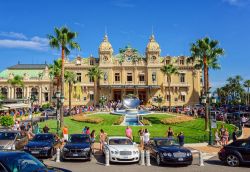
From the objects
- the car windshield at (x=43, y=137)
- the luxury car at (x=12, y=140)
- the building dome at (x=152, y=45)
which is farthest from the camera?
the building dome at (x=152, y=45)

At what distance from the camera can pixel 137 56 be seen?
80812mm

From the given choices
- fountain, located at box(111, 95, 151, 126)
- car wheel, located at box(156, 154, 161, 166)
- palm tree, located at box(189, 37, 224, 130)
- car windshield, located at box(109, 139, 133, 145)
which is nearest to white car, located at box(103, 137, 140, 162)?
car windshield, located at box(109, 139, 133, 145)

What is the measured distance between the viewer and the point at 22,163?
882 centimetres

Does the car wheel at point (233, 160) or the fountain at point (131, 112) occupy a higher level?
the fountain at point (131, 112)

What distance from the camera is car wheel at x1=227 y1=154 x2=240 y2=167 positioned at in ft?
51.1

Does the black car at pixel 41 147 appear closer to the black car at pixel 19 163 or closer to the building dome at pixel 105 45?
the black car at pixel 19 163

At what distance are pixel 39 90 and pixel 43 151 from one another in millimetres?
68755

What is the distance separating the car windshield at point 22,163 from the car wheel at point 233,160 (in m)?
10.2

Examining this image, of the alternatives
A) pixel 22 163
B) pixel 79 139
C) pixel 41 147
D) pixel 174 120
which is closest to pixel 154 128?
pixel 174 120

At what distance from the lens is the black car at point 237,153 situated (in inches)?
603

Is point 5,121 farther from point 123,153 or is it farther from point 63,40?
point 123,153

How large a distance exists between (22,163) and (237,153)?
1083 centimetres

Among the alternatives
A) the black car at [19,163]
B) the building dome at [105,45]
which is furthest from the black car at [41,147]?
the building dome at [105,45]

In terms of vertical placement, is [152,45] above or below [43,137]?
above
